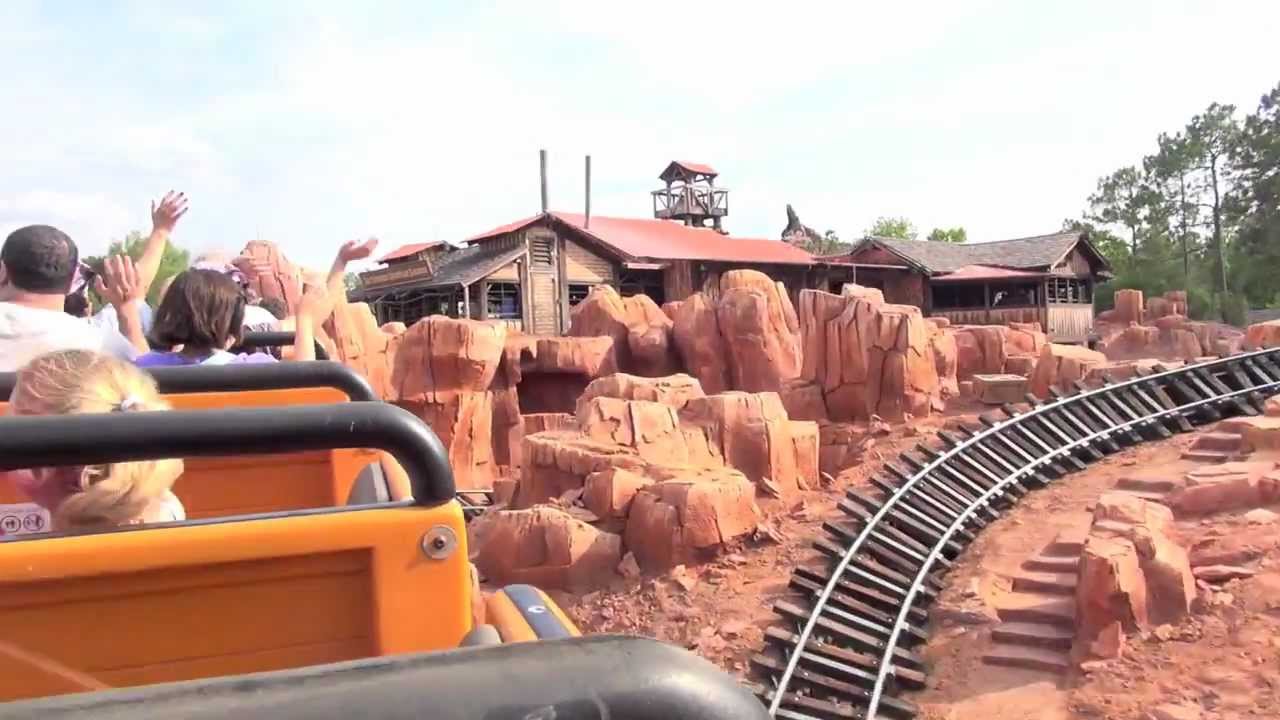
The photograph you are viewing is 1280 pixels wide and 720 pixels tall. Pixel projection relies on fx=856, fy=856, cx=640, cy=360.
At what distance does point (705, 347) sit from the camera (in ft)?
50.0

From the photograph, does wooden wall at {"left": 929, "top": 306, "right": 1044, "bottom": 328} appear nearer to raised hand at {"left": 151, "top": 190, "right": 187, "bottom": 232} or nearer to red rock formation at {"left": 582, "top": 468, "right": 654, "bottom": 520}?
red rock formation at {"left": 582, "top": 468, "right": 654, "bottom": 520}

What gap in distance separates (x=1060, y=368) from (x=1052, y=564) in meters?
6.03

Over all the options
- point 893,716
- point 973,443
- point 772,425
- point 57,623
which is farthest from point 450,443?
point 57,623

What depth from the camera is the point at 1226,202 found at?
113 ft

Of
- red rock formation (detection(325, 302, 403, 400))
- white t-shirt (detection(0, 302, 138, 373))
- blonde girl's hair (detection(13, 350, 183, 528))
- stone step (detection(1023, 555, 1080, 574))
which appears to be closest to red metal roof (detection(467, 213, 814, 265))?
red rock formation (detection(325, 302, 403, 400))

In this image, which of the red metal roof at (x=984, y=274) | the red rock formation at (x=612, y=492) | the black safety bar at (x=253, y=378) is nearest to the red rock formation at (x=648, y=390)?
the red rock formation at (x=612, y=492)

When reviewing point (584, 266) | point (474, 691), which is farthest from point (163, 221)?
point (584, 266)

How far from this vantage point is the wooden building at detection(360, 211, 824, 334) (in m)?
21.2

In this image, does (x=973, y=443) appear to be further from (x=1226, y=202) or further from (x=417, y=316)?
(x=1226, y=202)

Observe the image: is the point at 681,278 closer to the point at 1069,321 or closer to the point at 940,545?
the point at 1069,321

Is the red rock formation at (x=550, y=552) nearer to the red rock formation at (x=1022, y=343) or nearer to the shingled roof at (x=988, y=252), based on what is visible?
the red rock formation at (x=1022, y=343)

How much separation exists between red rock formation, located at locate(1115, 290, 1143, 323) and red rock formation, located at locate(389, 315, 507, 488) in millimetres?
21345

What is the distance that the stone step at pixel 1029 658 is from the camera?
511 centimetres

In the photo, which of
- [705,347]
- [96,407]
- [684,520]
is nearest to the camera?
[96,407]
